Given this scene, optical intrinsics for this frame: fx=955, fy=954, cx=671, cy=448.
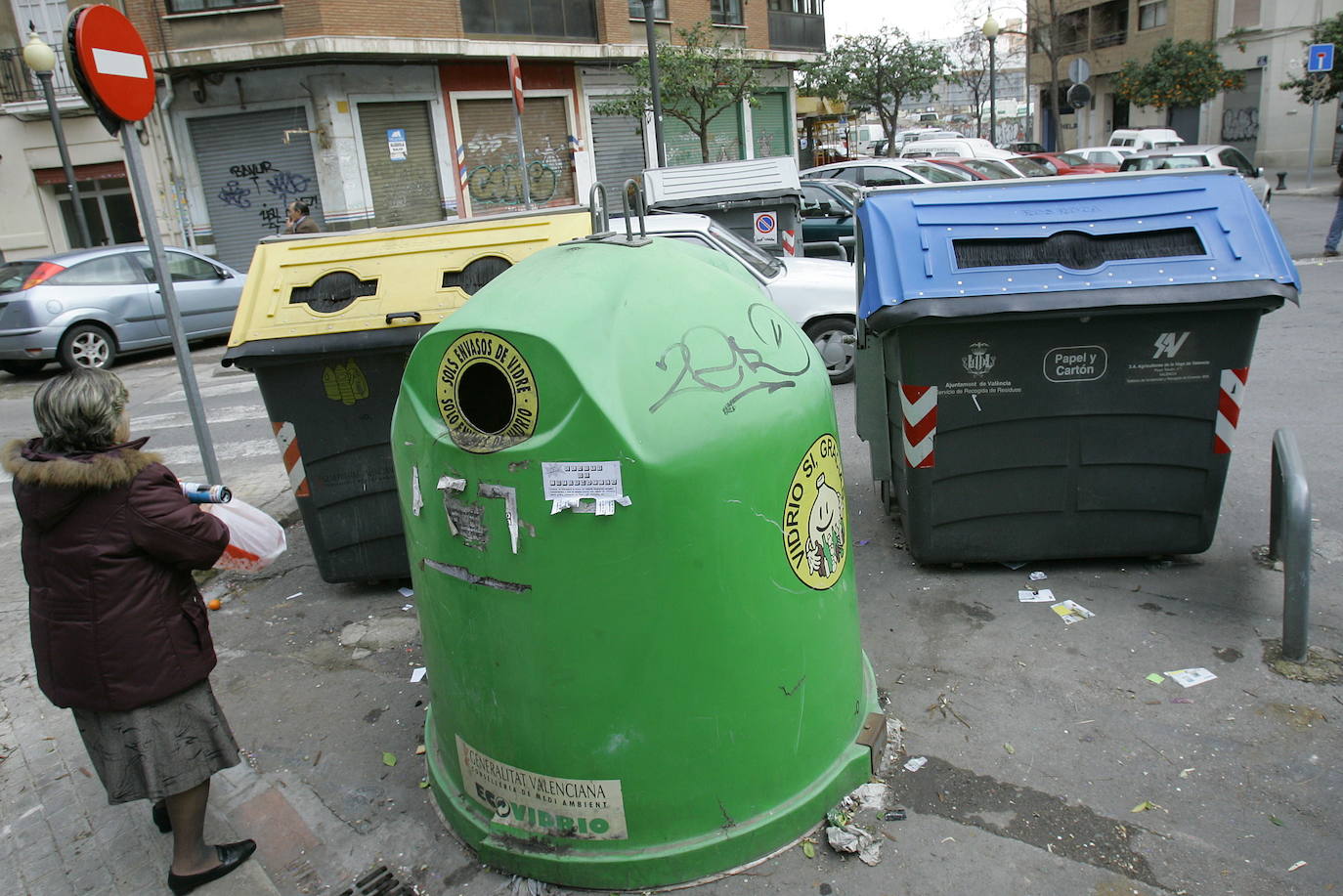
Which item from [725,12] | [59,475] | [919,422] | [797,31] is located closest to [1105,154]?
[797,31]

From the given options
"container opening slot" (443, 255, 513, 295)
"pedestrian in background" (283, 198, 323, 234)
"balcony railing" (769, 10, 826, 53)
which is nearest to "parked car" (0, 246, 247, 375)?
"pedestrian in background" (283, 198, 323, 234)

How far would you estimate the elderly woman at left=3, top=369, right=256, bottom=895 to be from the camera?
262cm

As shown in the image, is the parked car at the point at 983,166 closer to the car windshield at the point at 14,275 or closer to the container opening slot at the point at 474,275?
the car windshield at the point at 14,275

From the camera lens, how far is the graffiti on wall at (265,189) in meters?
18.7

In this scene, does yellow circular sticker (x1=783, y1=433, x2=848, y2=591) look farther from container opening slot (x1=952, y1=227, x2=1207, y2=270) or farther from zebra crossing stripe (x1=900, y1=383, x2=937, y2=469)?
container opening slot (x1=952, y1=227, x2=1207, y2=270)

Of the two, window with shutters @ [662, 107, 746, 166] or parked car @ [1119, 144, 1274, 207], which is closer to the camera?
parked car @ [1119, 144, 1274, 207]

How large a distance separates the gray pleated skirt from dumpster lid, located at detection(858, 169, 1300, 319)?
10.1ft

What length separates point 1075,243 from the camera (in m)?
4.29

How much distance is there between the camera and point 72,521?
2619mm

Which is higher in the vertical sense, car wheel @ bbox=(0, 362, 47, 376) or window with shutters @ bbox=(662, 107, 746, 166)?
window with shutters @ bbox=(662, 107, 746, 166)

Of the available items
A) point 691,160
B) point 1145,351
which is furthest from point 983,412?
point 691,160

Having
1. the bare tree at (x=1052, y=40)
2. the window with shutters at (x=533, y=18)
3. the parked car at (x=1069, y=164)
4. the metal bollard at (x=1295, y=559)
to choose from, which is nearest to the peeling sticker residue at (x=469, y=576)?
the metal bollard at (x=1295, y=559)

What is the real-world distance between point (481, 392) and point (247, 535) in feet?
3.40

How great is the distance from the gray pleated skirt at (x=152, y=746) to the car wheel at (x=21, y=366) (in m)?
11.6
